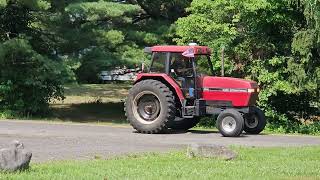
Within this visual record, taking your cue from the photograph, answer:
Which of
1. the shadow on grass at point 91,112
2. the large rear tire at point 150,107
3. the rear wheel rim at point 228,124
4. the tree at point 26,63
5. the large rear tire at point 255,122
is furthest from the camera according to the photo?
the shadow on grass at point 91,112

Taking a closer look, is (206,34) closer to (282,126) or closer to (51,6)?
(282,126)

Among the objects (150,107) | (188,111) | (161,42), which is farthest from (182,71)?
(161,42)

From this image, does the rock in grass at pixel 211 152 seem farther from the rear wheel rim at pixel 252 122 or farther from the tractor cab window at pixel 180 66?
the rear wheel rim at pixel 252 122

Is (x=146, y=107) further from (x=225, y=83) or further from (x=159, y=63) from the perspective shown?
(x=225, y=83)

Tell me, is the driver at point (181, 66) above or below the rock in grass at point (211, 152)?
above

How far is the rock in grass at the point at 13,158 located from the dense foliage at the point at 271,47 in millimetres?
14406

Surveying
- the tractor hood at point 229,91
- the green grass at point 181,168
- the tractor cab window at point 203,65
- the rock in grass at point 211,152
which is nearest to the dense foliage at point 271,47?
the tractor cab window at point 203,65

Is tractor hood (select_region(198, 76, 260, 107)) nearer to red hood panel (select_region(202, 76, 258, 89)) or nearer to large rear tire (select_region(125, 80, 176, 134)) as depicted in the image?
red hood panel (select_region(202, 76, 258, 89))

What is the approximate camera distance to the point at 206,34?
24000 mm

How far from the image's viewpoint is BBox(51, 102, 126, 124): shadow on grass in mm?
28125

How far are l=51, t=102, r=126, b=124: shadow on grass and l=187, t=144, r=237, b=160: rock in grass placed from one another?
1588cm

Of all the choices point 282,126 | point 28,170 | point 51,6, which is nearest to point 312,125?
point 282,126

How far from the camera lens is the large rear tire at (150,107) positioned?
1686cm

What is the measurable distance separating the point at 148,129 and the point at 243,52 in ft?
26.9
